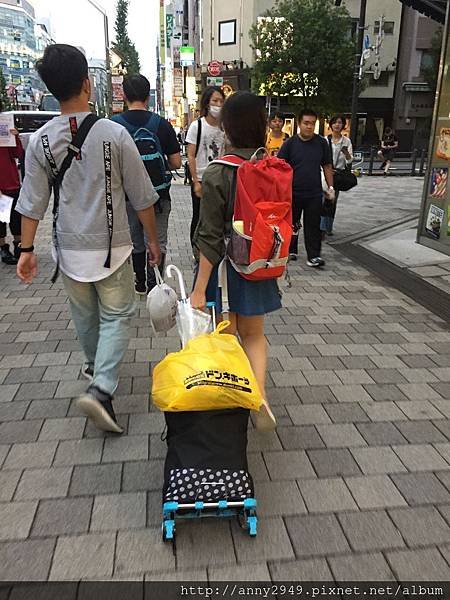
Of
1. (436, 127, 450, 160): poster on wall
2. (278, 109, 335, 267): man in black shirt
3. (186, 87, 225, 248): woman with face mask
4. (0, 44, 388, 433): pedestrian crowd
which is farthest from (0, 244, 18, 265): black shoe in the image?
(436, 127, 450, 160): poster on wall

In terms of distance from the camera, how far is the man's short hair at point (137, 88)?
442cm

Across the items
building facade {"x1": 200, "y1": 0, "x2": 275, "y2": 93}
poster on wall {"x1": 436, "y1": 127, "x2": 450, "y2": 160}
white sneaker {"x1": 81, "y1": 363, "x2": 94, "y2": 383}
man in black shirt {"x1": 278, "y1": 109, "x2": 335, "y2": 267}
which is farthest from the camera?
building facade {"x1": 200, "y1": 0, "x2": 275, "y2": 93}

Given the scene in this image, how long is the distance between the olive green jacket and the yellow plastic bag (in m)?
0.62

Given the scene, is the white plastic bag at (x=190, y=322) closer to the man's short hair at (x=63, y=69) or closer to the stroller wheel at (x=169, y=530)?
the stroller wheel at (x=169, y=530)

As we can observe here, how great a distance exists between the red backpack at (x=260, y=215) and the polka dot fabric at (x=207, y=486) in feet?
3.37

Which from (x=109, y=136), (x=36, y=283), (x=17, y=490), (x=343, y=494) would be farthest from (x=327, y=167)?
(x=17, y=490)

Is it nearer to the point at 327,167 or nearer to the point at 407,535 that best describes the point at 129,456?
the point at 407,535

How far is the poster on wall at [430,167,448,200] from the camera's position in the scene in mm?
7223

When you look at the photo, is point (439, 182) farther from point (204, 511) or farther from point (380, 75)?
point (380, 75)

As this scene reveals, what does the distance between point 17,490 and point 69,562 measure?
0.57 m

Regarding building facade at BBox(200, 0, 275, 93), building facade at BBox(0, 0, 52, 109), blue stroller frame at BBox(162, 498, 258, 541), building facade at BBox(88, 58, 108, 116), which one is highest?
building facade at BBox(0, 0, 52, 109)

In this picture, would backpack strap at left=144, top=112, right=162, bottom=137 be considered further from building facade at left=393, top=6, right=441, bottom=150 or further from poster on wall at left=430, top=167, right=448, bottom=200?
building facade at left=393, top=6, right=441, bottom=150

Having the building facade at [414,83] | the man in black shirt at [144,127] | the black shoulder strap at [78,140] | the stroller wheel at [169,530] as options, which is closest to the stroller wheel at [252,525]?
the stroller wheel at [169,530]

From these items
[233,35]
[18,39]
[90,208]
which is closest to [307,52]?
[233,35]
